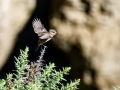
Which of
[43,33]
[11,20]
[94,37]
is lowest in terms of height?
[43,33]

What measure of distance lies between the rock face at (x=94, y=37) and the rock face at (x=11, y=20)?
2.53 ft

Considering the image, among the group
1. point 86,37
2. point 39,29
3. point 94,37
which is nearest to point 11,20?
point 86,37

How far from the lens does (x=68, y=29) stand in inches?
113

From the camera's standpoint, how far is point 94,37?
275cm

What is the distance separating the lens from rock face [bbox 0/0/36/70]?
10.7ft

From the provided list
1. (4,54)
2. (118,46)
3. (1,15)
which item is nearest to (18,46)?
(4,54)

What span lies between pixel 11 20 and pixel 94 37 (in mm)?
1572

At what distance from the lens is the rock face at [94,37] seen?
266 centimetres

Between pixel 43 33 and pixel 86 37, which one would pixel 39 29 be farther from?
pixel 86 37

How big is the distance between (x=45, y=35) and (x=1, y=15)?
2059 millimetres

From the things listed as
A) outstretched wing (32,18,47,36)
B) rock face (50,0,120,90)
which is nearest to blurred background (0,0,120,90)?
rock face (50,0,120,90)

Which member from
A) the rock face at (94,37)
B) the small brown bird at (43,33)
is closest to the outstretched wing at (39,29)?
the small brown bird at (43,33)

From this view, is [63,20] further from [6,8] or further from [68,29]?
[6,8]

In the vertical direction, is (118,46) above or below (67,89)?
above
